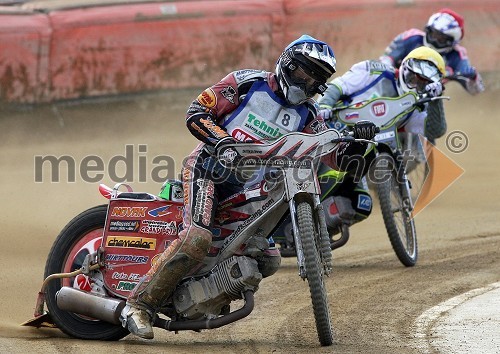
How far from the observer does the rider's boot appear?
625 cm

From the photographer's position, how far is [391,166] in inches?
356

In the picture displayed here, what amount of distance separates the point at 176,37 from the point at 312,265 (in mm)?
8556

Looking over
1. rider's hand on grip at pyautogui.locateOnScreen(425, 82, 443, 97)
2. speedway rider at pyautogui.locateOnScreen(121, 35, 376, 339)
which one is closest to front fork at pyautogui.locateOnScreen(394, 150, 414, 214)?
rider's hand on grip at pyautogui.locateOnScreen(425, 82, 443, 97)

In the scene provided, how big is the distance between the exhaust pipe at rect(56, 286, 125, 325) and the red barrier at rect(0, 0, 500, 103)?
6.88 m

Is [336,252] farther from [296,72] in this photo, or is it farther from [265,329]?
[296,72]

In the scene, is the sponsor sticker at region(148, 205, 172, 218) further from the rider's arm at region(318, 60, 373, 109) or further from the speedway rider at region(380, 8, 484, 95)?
the speedway rider at region(380, 8, 484, 95)

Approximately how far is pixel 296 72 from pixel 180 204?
3.64 feet

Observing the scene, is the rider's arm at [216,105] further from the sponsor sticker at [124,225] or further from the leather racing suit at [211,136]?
the sponsor sticker at [124,225]

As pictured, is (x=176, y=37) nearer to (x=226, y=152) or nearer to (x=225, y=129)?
(x=225, y=129)

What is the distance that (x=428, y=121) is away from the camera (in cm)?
1180

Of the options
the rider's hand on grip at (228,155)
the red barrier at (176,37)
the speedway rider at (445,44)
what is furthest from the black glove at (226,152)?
the red barrier at (176,37)

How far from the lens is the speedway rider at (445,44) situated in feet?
40.3

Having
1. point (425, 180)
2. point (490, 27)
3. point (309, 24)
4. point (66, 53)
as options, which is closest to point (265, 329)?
point (425, 180)

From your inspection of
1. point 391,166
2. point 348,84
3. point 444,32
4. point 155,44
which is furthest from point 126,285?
point 155,44
